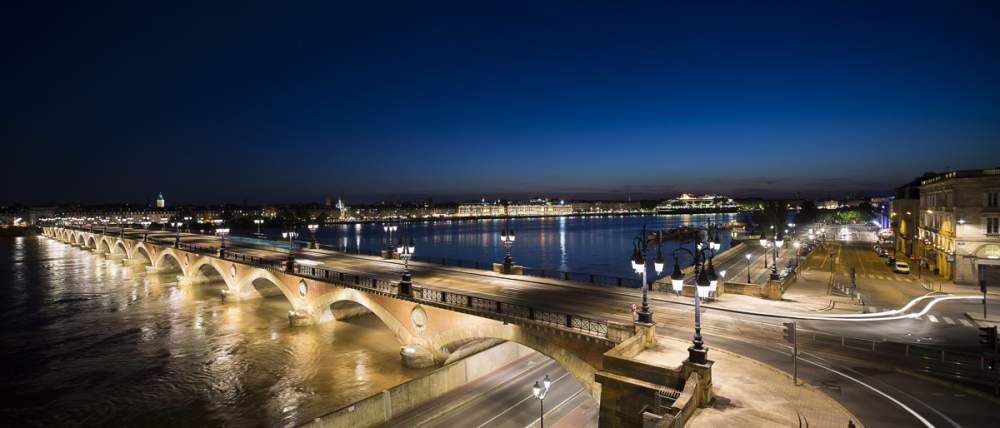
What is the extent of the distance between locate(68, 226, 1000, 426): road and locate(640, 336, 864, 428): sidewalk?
5.03 feet

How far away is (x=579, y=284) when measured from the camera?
96.3 ft

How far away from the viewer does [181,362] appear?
102 ft

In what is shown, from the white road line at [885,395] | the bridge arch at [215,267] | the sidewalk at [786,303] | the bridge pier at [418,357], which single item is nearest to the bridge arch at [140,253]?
the bridge arch at [215,267]

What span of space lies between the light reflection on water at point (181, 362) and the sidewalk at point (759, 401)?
16851 millimetres

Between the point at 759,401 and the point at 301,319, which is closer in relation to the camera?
the point at 759,401

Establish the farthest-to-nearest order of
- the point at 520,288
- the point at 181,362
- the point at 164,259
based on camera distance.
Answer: the point at 164,259, the point at 181,362, the point at 520,288

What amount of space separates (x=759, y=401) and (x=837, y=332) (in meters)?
10.4

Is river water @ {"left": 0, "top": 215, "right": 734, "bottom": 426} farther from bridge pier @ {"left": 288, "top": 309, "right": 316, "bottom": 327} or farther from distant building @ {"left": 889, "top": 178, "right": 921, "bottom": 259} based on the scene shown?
distant building @ {"left": 889, "top": 178, "right": 921, "bottom": 259}

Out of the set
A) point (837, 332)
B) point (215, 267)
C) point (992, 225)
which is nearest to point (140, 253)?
point (215, 267)

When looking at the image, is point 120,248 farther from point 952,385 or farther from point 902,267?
point 902,267

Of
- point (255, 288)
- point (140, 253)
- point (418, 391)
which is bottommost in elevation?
point (418, 391)

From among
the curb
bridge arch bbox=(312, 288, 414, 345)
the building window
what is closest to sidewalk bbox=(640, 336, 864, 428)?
the curb

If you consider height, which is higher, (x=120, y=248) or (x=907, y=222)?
(x=907, y=222)

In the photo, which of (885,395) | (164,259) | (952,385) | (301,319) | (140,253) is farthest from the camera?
(140,253)
